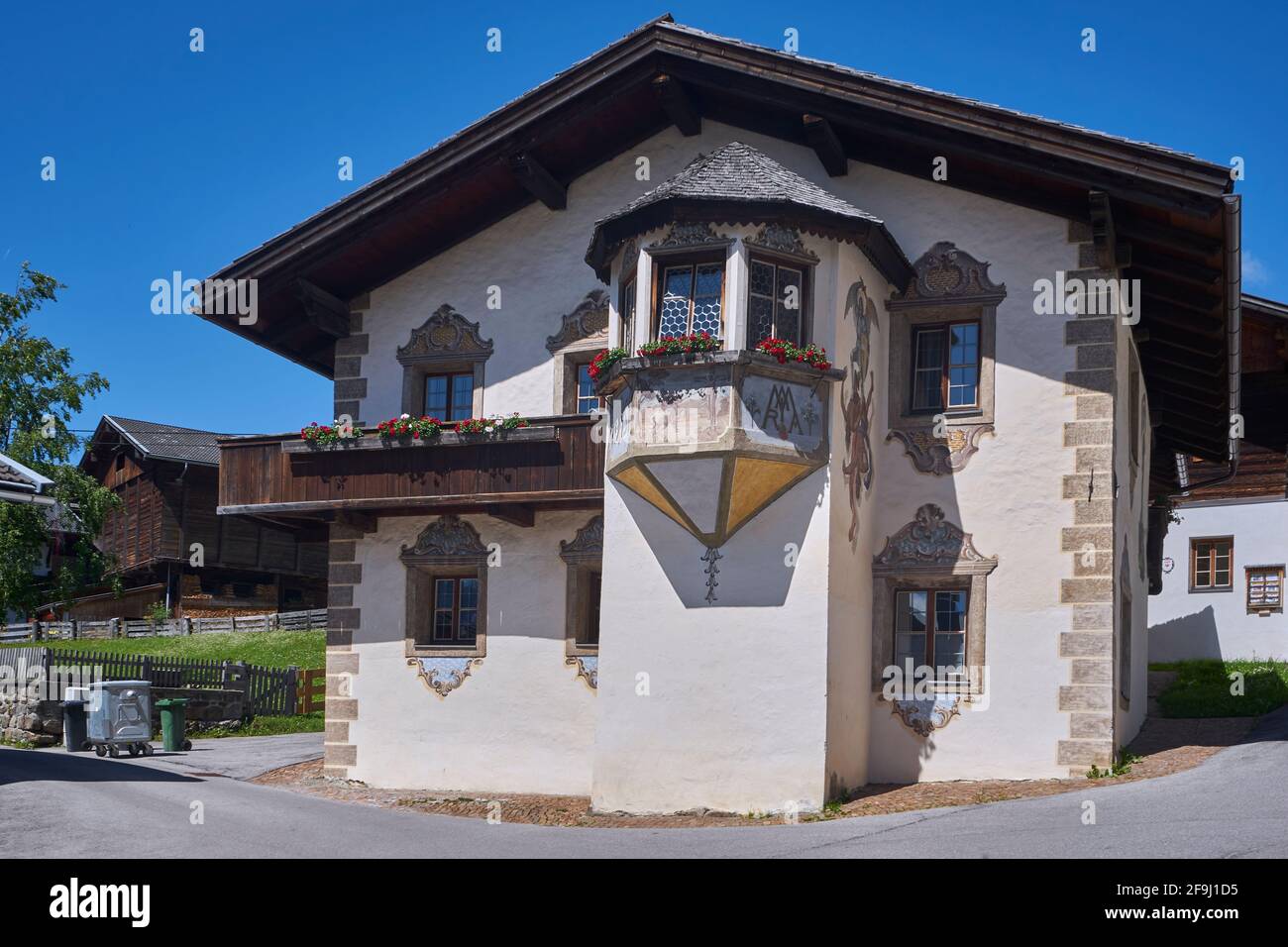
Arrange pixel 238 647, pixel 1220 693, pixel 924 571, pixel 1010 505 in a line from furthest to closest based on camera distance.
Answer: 1. pixel 238 647
2. pixel 1220 693
3. pixel 924 571
4. pixel 1010 505

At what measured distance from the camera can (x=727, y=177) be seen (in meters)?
18.5

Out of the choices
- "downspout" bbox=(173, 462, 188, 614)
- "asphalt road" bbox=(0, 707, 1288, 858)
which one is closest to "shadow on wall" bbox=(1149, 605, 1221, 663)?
"asphalt road" bbox=(0, 707, 1288, 858)

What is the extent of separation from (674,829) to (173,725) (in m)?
12.8

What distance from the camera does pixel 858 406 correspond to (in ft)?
62.0

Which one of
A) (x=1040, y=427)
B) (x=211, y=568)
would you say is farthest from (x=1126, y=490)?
(x=211, y=568)

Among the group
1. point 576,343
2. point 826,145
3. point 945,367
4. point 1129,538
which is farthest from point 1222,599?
point 576,343

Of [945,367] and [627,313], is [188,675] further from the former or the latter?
[945,367]

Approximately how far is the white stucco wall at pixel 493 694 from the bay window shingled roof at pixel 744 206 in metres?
4.35

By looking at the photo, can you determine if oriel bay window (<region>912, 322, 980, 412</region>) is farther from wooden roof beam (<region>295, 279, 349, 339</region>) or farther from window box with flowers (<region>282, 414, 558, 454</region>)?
wooden roof beam (<region>295, 279, 349, 339</region>)

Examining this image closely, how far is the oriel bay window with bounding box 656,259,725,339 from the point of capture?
17922 millimetres

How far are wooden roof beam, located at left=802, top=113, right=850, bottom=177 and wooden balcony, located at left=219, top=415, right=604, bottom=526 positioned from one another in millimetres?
4624

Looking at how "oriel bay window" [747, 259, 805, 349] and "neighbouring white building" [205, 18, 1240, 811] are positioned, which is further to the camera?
"oriel bay window" [747, 259, 805, 349]

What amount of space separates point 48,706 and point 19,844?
1411 centimetres
